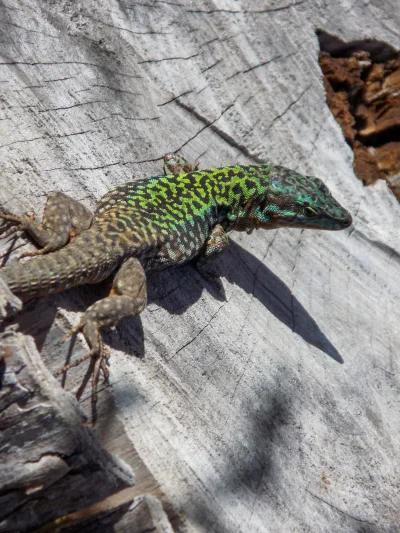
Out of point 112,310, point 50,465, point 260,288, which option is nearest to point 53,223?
point 112,310

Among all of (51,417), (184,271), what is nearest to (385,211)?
(184,271)

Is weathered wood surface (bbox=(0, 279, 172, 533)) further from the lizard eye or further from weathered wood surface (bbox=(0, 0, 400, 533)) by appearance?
the lizard eye

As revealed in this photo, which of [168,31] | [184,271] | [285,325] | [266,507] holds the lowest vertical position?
[266,507]

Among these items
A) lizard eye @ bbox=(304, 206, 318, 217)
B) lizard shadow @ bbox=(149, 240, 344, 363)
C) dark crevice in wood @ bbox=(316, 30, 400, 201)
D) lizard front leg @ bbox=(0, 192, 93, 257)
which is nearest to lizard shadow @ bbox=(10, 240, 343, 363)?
lizard shadow @ bbox=(149, 240, 344, 363)

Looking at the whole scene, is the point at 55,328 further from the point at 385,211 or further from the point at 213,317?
the point at 385,211

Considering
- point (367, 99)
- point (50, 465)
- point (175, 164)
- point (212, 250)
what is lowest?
point (50, 465)

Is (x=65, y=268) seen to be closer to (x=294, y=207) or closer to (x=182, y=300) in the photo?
(x=182, y=300)
